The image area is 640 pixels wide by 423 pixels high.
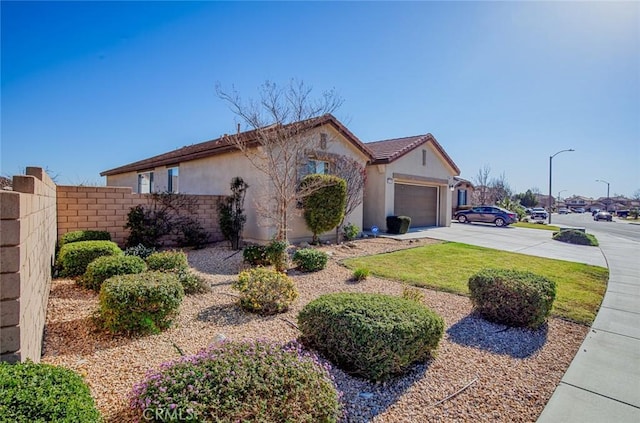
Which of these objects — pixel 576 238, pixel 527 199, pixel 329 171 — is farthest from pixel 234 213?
pixel 527 199

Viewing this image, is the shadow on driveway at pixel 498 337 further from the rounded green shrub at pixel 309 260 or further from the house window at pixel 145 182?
the house window at pixel 145 182

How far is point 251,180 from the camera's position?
39.0 ft

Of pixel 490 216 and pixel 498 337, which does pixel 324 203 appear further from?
pixel 490 216

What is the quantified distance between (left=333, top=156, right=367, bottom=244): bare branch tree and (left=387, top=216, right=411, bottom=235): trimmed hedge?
294cm

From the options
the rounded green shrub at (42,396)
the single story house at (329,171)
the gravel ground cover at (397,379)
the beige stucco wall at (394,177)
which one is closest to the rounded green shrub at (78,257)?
the gravel ground cover at (397,379)

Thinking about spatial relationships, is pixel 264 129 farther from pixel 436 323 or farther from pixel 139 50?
pixel 436 323

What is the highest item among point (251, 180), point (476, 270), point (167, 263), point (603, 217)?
point (251, 180)

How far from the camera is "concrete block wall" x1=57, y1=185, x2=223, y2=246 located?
9.02 meters

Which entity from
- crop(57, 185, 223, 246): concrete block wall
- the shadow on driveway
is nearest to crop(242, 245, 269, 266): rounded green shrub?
crop(57, 185, 223, 246): concrete block wall

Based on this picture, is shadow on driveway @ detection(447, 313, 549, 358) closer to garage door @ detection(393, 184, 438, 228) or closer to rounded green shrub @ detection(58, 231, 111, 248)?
rounded green shrub @ detection(58, 231, 111, 248)

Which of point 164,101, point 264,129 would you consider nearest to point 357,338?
point 264,129

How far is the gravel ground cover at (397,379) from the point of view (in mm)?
2955

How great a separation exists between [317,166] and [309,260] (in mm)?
6105

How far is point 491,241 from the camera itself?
15.0 metres
